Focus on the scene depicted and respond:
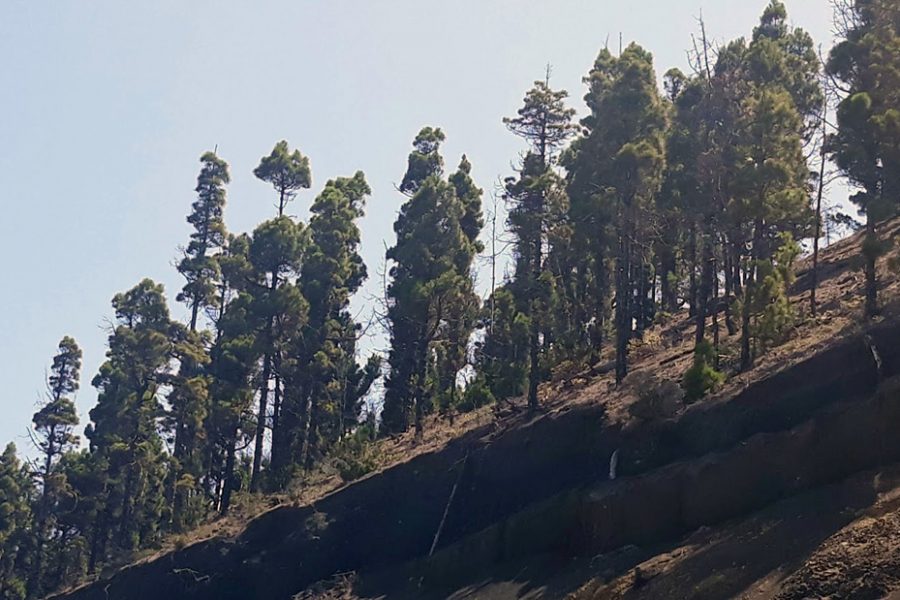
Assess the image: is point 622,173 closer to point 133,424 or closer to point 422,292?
point 422,292

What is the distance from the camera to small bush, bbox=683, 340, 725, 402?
31750 mm

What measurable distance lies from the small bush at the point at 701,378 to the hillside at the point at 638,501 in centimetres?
76

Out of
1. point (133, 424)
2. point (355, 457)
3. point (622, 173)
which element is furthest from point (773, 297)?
point (133, 424)

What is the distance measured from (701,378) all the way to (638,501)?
451 centimetres

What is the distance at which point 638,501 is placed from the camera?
29.3 m

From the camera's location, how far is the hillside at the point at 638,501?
23.3m

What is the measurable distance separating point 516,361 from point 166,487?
28742mm

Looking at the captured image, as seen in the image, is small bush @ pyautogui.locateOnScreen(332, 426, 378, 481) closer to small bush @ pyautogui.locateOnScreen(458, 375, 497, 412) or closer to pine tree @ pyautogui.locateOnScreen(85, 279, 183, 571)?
small bush @ pyautogui.locateOnScreen(458, 375, 497, 412)

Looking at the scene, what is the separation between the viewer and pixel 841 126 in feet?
105

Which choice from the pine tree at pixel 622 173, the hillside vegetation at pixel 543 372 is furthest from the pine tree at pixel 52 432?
the pine tree at pixel 622 173

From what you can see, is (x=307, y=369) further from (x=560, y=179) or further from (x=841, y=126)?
(x=841, y=126)

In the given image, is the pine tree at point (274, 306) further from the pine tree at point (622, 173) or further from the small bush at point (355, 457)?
the pine tree at point (622, 173)

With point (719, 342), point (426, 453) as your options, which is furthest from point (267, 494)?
point (719, 342)

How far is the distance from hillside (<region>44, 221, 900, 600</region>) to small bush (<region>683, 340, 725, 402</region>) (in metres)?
0.76
